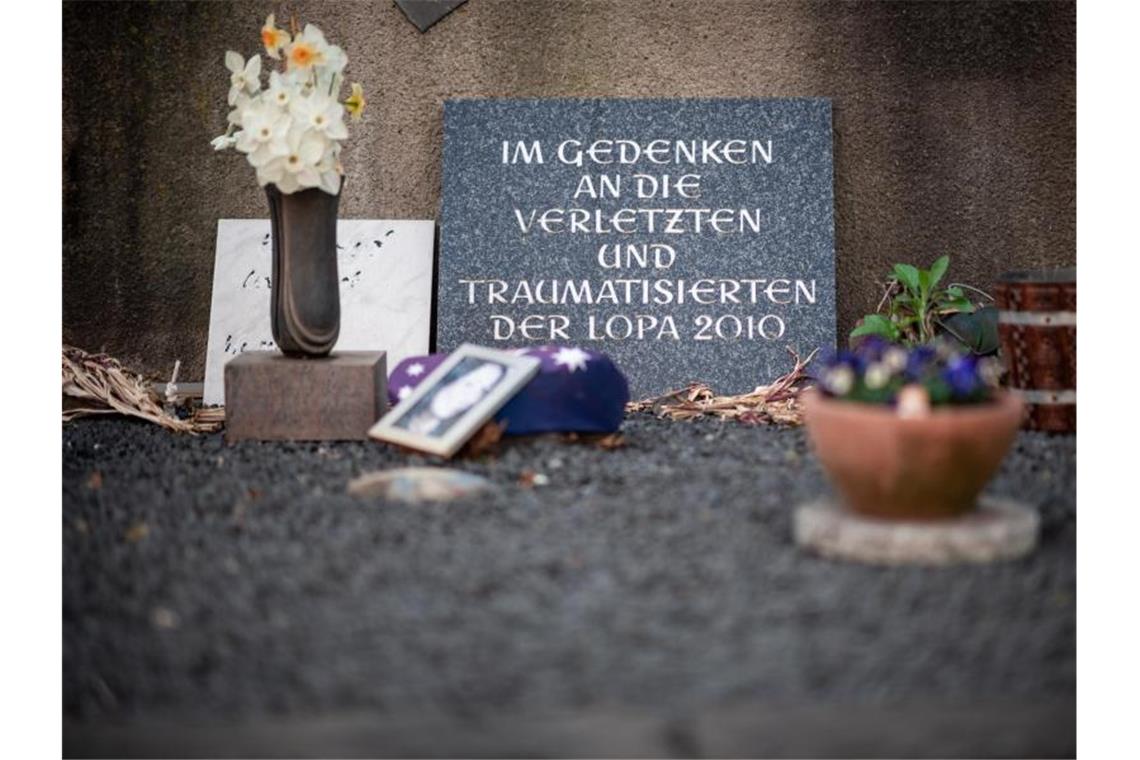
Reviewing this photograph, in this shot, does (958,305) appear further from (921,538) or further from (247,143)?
(247,143)

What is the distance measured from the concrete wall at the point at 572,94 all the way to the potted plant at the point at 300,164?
947mm

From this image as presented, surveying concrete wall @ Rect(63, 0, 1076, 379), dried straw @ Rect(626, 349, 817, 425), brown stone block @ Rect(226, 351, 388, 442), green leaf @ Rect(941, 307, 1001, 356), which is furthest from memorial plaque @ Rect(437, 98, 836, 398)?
brown stone block @ Rect(226, 351, 388, 442)

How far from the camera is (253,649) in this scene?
1839 millimetres

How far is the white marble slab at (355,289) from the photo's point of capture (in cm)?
408

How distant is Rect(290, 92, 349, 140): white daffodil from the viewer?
320 cm

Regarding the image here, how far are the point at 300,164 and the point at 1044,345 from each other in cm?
203

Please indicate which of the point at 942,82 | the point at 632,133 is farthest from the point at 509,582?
the point at 942,82

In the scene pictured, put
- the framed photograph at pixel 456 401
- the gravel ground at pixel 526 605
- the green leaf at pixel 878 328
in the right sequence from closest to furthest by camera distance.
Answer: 1. the gravel ground at pixel 526 605
2. the framed photograph at pixel 456 401
3. the green leaf at pixel 878 328

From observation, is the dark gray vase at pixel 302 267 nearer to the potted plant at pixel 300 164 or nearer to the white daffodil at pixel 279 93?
the potted plant at pixel 300 164

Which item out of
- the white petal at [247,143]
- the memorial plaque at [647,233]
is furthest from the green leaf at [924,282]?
the white petal at [247,143]

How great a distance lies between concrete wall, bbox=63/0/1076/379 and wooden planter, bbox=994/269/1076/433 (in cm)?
89

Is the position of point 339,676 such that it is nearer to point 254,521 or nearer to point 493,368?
point 254,521

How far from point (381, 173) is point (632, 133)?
0.89m

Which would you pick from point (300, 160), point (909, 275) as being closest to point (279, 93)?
point (300, 160)
